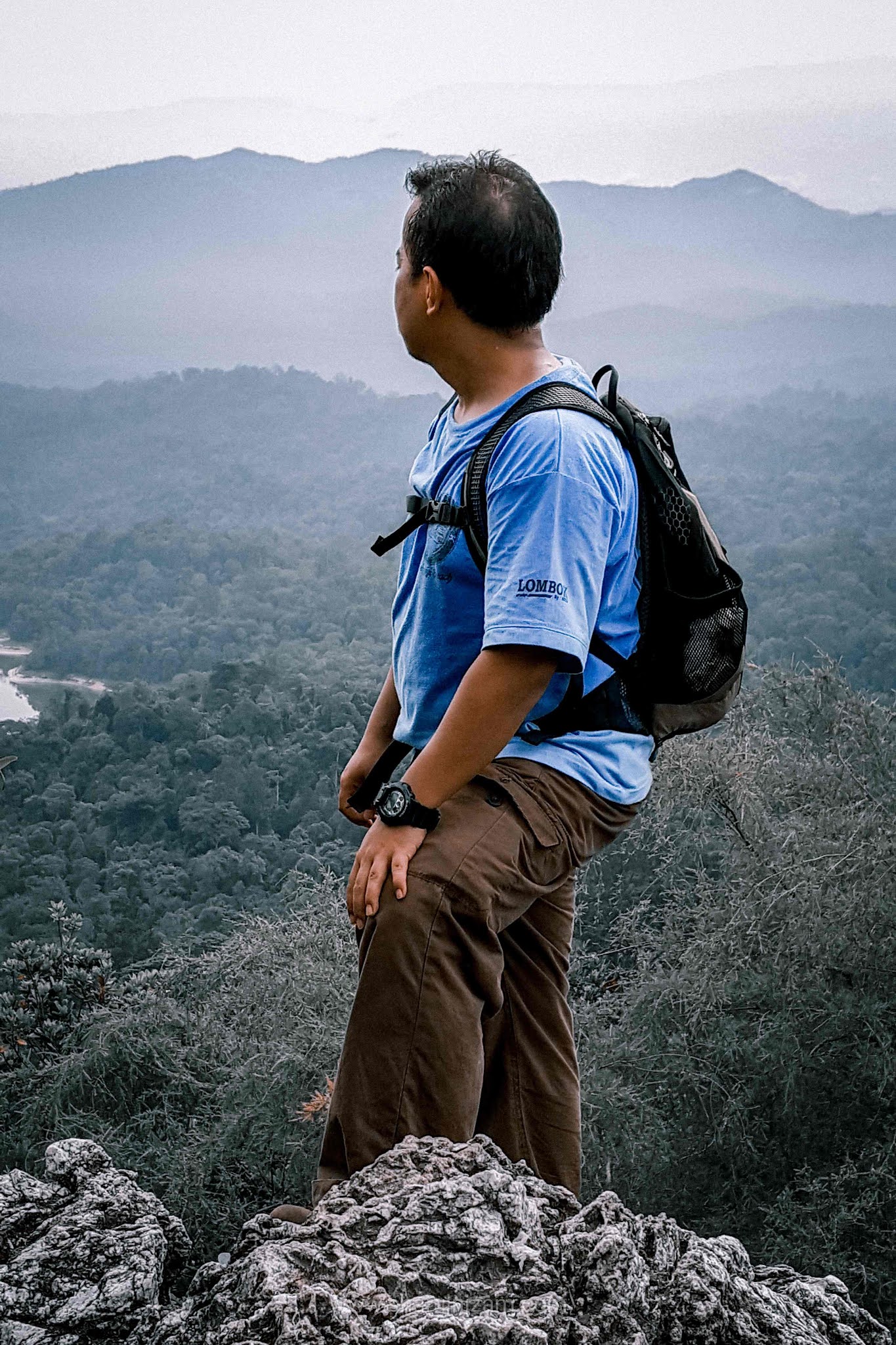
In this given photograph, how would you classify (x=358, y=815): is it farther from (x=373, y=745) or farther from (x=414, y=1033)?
(x=414, y=1033)

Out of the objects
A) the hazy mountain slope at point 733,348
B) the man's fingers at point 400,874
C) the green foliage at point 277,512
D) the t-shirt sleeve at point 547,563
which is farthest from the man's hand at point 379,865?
the hazy mountain slope at point 733,348

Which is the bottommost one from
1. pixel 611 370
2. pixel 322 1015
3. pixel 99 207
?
pixel 322 1015

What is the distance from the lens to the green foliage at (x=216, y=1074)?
3.72 m

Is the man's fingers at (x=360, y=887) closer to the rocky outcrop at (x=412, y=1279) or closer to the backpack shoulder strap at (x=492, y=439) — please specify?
the rocky outcrop at (x=412, y=1279)

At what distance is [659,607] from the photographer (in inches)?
67.0

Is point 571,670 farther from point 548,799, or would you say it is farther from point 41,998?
point 41,998

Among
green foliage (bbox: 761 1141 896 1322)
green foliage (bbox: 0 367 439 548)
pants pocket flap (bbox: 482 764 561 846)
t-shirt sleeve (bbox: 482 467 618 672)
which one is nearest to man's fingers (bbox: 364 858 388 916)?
pants pocket flap (bbox: 482 764 561 846)

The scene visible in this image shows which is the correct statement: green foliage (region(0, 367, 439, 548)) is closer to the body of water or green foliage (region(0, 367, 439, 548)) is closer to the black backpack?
the body of water

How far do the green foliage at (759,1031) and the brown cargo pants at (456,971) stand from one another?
6.30 ft

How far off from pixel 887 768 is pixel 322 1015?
247 cm

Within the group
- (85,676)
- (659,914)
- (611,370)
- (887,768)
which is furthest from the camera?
(85,676)

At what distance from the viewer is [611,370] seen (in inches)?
68.2

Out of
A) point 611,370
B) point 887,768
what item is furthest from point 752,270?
point 611,370

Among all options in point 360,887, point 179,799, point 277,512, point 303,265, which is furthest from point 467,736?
point 303,265
